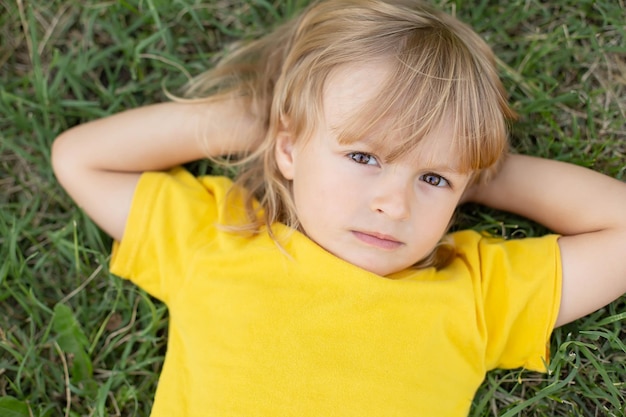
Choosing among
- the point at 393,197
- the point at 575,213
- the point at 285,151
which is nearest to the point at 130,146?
the point at 285,151

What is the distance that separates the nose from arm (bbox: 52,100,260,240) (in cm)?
61

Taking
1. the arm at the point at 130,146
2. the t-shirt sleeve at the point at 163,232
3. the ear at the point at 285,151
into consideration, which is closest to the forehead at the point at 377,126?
the ear at the point at 285,151

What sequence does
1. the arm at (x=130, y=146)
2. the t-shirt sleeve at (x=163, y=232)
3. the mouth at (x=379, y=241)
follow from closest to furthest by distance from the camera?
the mouth at (x=379, y=241) → the t-shirt sleeve at (x=163, y=232) → the arm at (x=130, y=146)

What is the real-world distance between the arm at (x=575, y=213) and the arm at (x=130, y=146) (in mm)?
860

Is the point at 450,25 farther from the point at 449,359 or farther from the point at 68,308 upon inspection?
the point at 68,308

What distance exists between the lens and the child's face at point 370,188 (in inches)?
75.0

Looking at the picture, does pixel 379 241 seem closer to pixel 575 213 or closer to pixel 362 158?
pixel 362 158

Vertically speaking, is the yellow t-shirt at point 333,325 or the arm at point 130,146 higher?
the arm at point 130,146

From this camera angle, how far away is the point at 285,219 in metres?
2.25

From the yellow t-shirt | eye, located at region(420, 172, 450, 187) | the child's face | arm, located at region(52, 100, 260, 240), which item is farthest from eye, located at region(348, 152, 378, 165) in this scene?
arm, located at region(52, 100, 260, 240)

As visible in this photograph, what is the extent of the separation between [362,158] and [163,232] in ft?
2.36

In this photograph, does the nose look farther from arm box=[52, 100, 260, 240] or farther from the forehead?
arm box=[52, 100, 260, 240]

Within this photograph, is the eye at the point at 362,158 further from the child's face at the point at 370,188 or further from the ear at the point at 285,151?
the ear at the point at 285,151

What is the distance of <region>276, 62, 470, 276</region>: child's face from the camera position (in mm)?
1906
